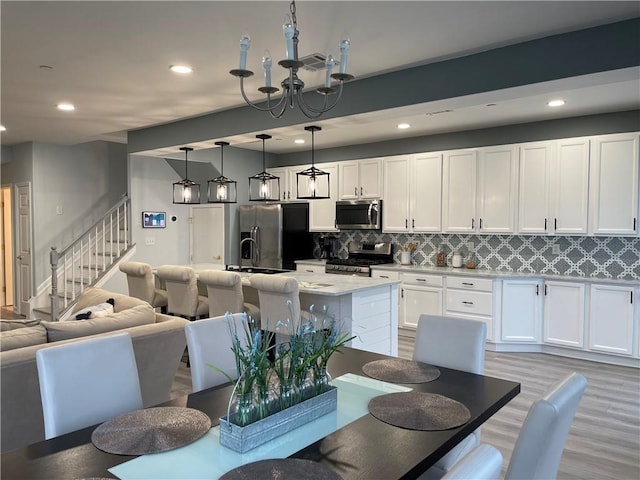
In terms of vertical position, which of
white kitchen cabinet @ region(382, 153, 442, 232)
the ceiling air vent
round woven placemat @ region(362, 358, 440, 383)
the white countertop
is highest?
the ceiling air vent

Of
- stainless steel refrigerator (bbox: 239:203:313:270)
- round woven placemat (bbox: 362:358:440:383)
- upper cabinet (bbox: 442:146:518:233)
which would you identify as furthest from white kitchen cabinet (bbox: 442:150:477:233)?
round woven placemat (bbox: 362:358:440:383)

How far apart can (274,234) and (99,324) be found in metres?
4.24

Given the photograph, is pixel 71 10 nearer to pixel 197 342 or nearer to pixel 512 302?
pixel 197 342

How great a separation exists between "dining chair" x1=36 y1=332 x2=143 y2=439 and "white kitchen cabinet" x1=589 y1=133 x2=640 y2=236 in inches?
193

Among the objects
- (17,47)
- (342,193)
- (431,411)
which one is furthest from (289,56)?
(342,193)

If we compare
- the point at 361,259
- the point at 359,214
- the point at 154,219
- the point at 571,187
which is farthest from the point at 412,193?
the point at 154,219

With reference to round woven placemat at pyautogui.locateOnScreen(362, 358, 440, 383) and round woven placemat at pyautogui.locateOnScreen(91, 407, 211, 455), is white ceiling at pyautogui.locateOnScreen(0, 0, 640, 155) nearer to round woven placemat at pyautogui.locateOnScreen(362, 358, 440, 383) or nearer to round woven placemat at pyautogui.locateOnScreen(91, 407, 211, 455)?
round woven placemat at pyautogui.locateOnScreen(362, 358, 440, 383)

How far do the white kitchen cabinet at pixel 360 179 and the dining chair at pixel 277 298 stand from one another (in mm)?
3108

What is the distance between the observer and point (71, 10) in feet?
8.59

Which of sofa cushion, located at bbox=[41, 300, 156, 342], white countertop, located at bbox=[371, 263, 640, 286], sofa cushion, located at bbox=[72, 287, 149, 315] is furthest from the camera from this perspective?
white countertop, located at bbox=[371, 263, 640, 286]

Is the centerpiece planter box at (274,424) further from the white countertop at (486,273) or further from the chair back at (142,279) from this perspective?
the white countertop at (486,273)

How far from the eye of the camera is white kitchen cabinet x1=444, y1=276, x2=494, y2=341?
Answer: 17.7 feet

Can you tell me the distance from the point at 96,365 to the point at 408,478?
4.46 feet

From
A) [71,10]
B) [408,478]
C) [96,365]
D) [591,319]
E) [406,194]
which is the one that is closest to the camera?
[408,478]
